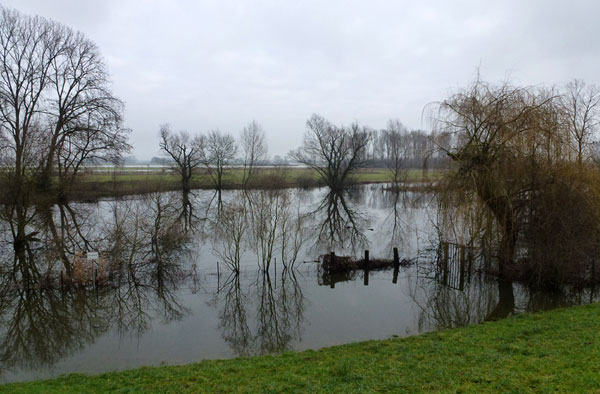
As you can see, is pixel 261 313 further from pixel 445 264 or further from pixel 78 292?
pixel 445 264

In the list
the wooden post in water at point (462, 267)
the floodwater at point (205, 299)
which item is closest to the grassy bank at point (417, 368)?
the floodwater at point (205, 299)

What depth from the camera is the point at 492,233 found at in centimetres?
1353

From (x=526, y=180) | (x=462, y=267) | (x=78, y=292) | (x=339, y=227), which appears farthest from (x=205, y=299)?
(x=339, y=227)

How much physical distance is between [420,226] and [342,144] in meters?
29.3

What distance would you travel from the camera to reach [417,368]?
614 centimetres

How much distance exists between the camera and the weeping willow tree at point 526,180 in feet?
39.3

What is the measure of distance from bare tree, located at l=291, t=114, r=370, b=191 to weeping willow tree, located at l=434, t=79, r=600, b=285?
129ft

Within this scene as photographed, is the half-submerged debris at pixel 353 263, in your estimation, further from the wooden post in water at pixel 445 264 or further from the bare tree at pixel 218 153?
the bare tree at pixel 218 153

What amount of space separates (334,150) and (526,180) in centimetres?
4037

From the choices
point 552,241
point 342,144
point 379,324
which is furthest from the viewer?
point 342,144

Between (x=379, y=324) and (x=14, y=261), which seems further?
(x=14, y=261)

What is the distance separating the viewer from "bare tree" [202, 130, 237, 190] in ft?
181

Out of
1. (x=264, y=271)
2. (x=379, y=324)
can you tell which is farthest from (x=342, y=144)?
(x=379, y=324)

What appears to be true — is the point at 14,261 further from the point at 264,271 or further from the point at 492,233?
the point at 492,233
